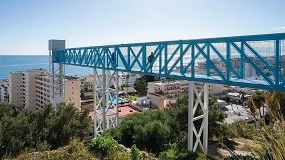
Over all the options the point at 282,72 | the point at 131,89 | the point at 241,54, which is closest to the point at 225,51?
the point at 241,54

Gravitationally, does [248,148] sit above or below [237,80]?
below

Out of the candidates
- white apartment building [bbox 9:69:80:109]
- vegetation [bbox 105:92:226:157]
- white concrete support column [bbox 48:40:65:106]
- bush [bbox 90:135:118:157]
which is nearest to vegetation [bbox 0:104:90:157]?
vegetation [bbox 105:92:226:157]

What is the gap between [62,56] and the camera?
2117 cm

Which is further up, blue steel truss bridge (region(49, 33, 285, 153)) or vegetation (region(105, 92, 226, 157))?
blue steel truss bridge (region(49, 33, 285, 153))

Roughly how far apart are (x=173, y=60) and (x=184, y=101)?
9286 mm

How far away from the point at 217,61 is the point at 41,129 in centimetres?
1250

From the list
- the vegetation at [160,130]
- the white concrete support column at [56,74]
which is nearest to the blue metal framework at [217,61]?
the vegetation at [160,130]

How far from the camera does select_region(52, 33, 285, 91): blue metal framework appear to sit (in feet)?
22.8

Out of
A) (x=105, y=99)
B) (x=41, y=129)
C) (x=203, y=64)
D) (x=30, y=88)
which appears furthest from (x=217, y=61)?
(x=30, y=88)

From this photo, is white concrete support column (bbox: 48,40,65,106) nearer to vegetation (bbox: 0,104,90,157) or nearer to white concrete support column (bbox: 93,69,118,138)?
vegetation (bbox: 0,104,90,157)

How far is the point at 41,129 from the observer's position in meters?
16.9

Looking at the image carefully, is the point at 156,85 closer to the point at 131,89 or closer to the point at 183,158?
the point at 131,89

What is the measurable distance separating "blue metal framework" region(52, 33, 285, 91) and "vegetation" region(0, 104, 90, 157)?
6198 mm

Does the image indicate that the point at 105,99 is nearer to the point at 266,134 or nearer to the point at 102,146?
the point at 102,146
